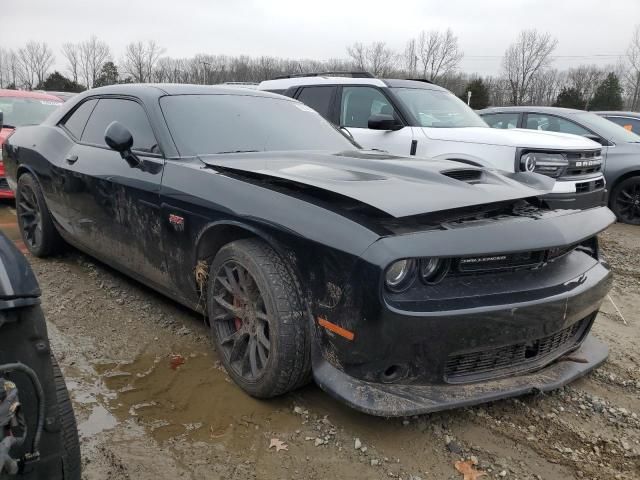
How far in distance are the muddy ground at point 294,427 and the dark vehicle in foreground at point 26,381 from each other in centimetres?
84

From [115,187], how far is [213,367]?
1421 millimetres

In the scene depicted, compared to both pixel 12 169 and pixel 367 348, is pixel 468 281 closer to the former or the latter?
pixel 367 348

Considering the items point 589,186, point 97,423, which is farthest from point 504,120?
point 97,423

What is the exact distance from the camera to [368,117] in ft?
22.0

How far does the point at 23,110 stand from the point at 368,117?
5.37 metres

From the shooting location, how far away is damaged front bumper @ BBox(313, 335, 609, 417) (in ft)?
7.25

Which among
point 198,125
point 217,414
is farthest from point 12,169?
point 217,414

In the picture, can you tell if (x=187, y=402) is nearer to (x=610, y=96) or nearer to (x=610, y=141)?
(x=610, y=141)

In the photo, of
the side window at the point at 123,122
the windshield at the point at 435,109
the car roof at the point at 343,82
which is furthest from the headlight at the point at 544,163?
the side window at the point at 123,122

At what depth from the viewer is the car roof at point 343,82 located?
264 inches

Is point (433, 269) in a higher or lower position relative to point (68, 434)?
higher

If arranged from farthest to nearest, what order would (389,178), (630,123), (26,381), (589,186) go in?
1. (630,123)
2. (589,186)
3. (389,178)
4. (26,381)

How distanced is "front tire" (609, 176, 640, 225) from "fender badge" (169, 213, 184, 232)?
708 centimetres

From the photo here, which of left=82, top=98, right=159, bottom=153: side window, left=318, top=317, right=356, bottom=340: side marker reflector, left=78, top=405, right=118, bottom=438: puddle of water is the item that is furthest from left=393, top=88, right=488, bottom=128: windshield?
left=78, top=405, right=118, bottom=438: puddle of water
